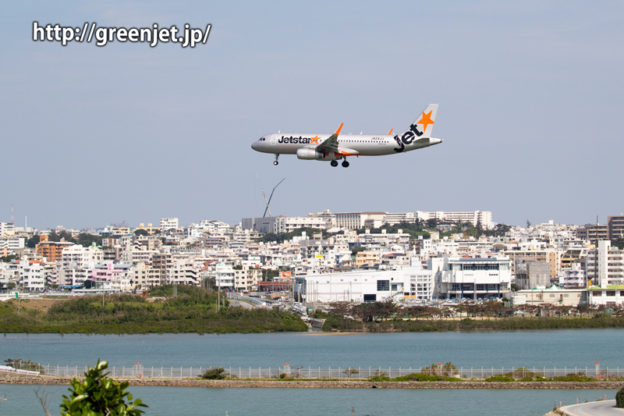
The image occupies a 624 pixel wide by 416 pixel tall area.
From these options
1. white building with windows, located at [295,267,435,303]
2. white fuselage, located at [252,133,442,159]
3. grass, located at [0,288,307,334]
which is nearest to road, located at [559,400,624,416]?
white fuselage, located at [252,133,442,159]

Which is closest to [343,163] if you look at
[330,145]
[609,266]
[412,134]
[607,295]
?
[330,145]

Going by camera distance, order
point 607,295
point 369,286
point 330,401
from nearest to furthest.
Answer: point 330,401 < point 607,295 < point 369,286

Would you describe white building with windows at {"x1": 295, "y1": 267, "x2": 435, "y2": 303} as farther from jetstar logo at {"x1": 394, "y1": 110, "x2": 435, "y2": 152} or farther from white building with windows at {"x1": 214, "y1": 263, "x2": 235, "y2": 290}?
jetstar logo at {"x1": 394, "y1": 110, "x2": 435, "y2": 152}

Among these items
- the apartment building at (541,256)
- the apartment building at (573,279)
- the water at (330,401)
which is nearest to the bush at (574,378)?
the water at (330,401)

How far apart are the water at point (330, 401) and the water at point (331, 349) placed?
1775 cm

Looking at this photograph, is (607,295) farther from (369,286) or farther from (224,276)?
(224,276)

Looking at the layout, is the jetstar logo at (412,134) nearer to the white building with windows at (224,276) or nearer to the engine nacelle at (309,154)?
the engine nacelle at (309,154)

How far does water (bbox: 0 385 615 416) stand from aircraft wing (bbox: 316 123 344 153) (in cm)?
1134

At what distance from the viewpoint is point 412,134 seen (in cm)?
5384

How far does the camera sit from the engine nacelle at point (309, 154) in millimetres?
52281

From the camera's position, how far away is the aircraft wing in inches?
2042

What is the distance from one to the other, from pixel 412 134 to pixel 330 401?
42.1 feet

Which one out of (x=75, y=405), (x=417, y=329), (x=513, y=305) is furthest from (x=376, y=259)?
(x=75, y=405)

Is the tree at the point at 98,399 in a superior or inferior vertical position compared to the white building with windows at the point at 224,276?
inferior
